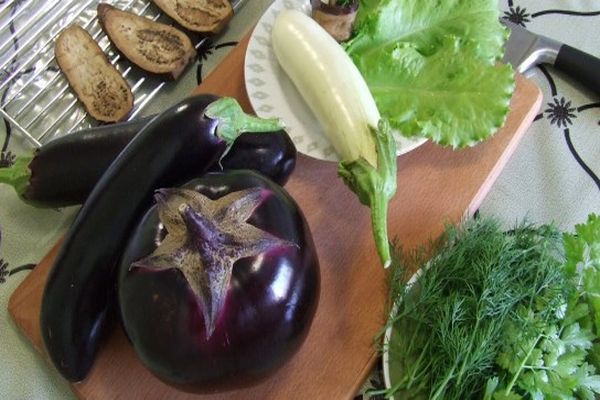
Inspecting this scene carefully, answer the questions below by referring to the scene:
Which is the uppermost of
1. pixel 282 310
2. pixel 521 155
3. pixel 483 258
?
pixel 282 310

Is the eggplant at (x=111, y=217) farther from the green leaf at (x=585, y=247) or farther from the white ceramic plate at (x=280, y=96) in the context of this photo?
the green leaf at (x=585, y=247)

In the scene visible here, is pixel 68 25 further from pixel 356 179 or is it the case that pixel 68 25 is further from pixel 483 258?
pixel 483 258

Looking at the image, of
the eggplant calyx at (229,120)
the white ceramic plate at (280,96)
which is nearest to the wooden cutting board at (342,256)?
the white ceramic plate at (280,96)

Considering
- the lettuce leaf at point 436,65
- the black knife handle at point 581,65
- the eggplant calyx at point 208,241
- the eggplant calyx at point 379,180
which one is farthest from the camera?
the black knife handle at point 581,65

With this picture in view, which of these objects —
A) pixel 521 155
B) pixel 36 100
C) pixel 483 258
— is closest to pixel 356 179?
pixel 483 258

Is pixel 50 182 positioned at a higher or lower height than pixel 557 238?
higher

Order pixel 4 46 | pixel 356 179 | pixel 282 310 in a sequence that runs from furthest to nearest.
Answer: pixel 4 46 → pixel 356 179 → pixel 282 310
